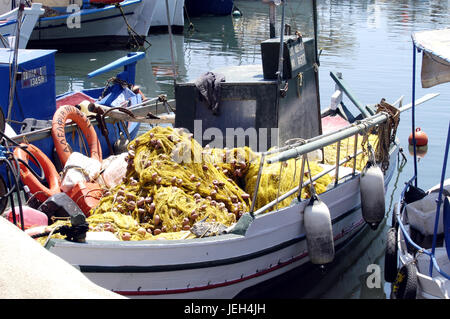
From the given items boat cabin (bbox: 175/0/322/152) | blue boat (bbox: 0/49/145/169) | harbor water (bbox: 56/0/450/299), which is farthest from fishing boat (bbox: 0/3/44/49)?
boat cabin (bbox: 175/0/322/152)

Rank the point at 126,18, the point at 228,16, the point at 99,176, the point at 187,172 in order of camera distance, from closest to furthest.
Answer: the point at 187,172, the point at 99,176, the point at 126,18, the point at 228,16

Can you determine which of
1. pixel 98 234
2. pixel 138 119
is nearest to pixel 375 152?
pixel 138 119

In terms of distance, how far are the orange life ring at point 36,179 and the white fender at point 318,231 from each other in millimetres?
3002

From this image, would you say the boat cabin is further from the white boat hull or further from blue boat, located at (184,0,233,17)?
blue boat, located at (184,0,233,17)

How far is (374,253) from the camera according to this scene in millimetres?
7898

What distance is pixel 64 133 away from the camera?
7992mm

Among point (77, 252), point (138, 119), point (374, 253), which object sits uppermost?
point (138, 119)

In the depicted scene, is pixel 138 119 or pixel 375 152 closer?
pixel 375 152

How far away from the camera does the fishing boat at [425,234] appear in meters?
5.39

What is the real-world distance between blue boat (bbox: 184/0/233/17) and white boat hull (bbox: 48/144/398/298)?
3072 centimetres

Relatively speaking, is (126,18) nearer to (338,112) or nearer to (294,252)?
(338,112)

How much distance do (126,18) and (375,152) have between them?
1989 centimetres

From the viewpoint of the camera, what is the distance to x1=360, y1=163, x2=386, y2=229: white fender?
267 inches

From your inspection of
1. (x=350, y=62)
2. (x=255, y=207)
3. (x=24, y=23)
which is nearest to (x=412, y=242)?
(x=255, y=207)
